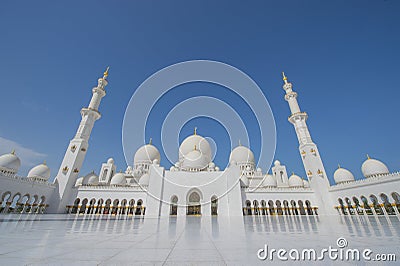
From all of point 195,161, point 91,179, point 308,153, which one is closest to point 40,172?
point 91,179

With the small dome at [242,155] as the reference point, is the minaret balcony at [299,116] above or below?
above

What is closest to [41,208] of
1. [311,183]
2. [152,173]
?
[152,173]

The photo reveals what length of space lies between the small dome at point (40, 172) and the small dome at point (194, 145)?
16.4 m

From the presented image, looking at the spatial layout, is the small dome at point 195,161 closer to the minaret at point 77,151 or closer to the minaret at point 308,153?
the minaret at point 308,153

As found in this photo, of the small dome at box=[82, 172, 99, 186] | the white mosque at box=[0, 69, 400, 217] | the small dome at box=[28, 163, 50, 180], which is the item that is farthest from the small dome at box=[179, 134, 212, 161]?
the small dome at box=[28, 163, 50, 180]

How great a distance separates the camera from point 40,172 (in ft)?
69.1

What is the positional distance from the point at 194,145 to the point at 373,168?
2057cm

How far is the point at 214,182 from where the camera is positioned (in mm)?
19906

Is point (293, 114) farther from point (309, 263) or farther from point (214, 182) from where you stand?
point (309, 263)

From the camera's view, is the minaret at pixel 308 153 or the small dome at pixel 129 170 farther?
the small dome at pixel 129 170

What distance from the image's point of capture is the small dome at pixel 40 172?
2075 centimetres
